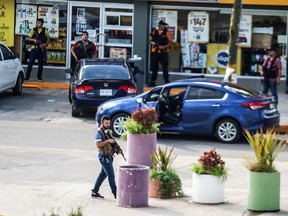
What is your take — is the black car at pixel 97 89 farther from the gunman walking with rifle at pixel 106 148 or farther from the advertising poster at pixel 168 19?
the gunman walking with rifle at pixel 106 148

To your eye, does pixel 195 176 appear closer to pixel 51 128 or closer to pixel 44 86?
pixel 51 128

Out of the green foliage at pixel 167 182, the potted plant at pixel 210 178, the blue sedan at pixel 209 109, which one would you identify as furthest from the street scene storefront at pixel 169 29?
the potted plant at pixel 210 178

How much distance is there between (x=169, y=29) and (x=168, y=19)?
32 cm

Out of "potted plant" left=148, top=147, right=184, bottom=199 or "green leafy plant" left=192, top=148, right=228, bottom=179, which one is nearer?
"green leafy plant" left=192, top=148, right=228, bottom=179

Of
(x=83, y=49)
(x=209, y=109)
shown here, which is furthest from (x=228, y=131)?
(x=83, y=49)

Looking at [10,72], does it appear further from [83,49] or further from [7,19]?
[7,19]

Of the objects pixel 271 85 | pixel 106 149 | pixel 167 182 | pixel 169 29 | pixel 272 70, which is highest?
pixel 169 29

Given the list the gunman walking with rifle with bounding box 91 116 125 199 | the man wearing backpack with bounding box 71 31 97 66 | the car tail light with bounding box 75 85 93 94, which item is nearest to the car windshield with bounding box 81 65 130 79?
the car tail light with bounding box 75 85 93 94

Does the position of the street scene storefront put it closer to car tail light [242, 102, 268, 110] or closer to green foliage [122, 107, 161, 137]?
car tail light [242, 102, 268, 110]

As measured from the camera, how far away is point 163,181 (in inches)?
620

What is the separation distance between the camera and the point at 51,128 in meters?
23.8

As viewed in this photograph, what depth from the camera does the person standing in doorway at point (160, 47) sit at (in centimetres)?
2955

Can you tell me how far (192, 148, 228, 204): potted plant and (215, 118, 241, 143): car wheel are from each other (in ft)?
22.0

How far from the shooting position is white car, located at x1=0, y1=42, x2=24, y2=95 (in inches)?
1082
